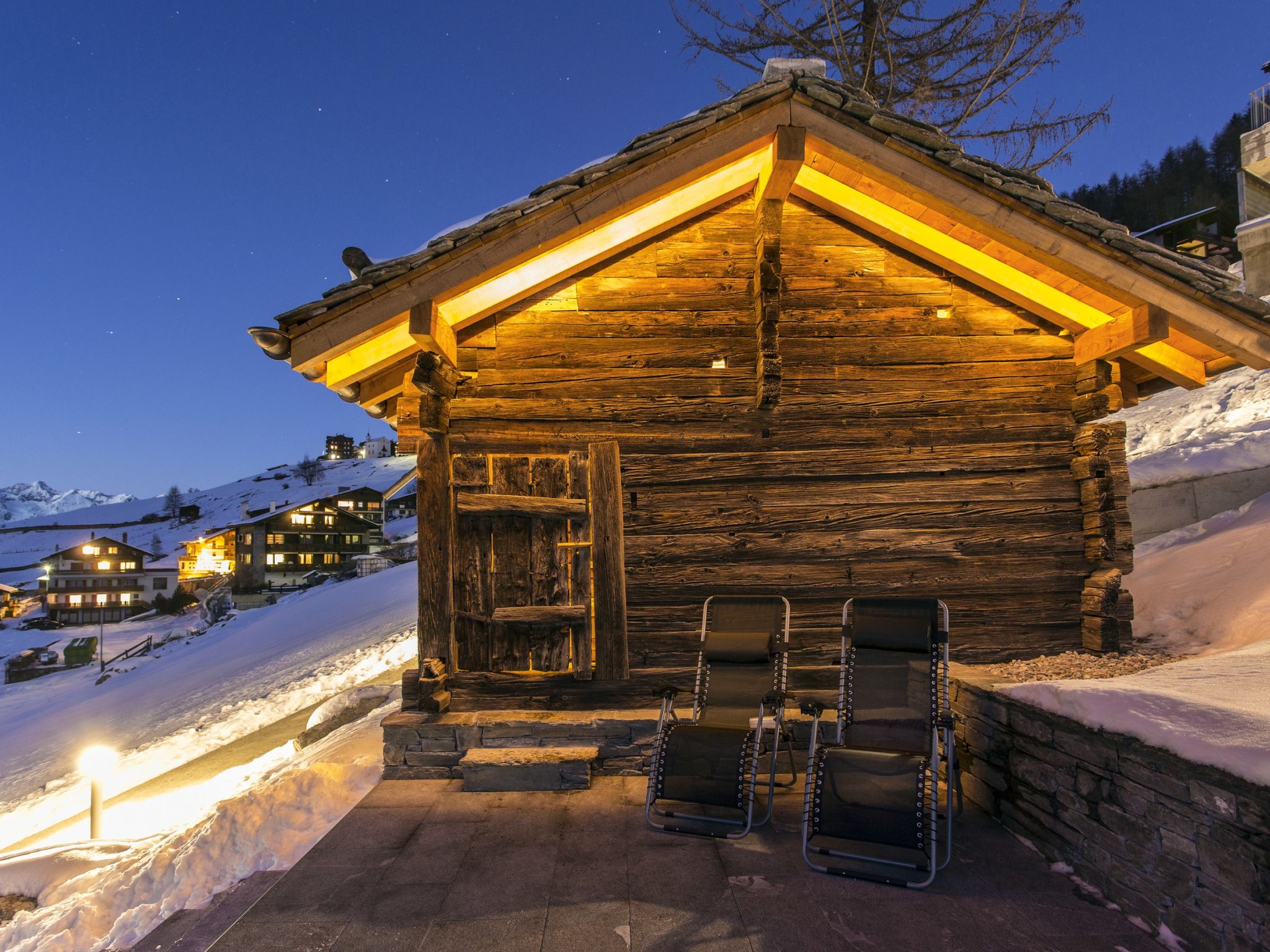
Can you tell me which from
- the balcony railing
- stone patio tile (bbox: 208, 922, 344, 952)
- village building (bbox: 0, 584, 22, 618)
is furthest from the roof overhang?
village building (bbox: 0, 584, 22, 618)

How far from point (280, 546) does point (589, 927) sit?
5170 centimetres

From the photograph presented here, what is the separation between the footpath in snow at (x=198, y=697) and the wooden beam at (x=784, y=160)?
10.1 m

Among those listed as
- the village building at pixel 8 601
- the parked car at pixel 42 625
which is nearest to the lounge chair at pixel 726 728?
the parked car at pixel 42 625

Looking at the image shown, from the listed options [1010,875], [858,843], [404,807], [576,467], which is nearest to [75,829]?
[404,807]

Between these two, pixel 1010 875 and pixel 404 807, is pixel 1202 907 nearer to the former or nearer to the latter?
pixel 1010 875

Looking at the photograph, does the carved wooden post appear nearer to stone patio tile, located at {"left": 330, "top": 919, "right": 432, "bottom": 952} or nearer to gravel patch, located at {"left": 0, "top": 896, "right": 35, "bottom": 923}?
stone patio tile, located at {"left": 330, "top": 919, "right": 432, "bottom": 952}

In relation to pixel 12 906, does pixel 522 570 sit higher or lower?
higher

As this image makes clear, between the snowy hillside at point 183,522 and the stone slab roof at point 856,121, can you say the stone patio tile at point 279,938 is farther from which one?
the snowy hillside at point 183,522

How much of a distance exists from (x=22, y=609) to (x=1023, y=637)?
3007 inches

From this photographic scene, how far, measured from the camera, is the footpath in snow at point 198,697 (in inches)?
352

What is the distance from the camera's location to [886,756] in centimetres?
359

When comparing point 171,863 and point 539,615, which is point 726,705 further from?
point 171,863

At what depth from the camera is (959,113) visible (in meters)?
10.1

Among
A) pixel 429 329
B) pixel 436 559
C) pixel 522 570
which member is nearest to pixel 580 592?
pixel 522 570
